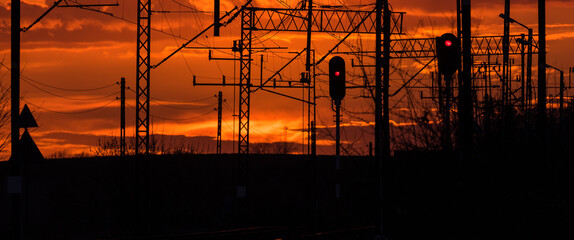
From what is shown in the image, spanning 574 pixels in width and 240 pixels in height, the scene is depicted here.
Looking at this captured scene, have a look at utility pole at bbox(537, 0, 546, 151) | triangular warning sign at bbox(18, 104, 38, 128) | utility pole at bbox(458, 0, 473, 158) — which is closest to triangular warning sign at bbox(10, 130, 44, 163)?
triangular warning sign at bbox(18, 104, 38, 128)

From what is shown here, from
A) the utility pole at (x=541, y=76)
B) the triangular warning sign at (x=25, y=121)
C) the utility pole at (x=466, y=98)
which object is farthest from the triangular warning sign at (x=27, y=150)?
the utility pole at (x=541, y=76)

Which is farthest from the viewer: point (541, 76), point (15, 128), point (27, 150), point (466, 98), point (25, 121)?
point (541, 76)

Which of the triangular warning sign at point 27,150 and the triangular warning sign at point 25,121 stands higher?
the triangular warning sign at point 25,121

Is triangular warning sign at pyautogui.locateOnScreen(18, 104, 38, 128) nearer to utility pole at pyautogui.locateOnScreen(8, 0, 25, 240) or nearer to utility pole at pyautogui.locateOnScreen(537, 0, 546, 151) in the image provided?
utility pole at pyautogui.locateOnScreen(8, 0, 25, 240)

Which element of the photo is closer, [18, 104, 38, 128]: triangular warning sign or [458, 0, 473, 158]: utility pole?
[458, 0, 473, 158]: utility pole

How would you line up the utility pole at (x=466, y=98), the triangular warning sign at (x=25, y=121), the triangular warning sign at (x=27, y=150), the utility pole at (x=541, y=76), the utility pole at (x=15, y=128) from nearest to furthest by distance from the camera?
the utility pole at (x=466, y=98) < the triangular warning sign at (x=27, y=150) < the triangular warning sign at (x=25, y=121) < the utility pole at (x=15, y=128) < the utility pole at (x=541, y=76)

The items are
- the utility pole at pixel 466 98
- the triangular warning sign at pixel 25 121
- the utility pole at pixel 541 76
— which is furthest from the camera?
the utility pole at pixel 541 76

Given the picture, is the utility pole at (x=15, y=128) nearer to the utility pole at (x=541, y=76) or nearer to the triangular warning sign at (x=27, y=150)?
the triangular warning sign at (x=27, y=150)

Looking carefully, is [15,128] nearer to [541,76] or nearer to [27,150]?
[27,150]

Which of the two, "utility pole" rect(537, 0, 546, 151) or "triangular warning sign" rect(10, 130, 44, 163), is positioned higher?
"utility pole" rect(537, 0, 546, 151)

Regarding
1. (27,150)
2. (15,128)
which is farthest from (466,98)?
(15,128)

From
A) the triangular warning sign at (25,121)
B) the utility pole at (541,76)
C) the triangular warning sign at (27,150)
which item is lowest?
the triangular warning sign at (27,150)

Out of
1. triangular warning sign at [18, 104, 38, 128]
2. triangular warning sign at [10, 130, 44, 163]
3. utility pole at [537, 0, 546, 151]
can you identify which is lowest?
triangular warning sign at [10, 130, 44, 163]

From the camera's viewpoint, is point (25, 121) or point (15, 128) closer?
point (25, 121)
